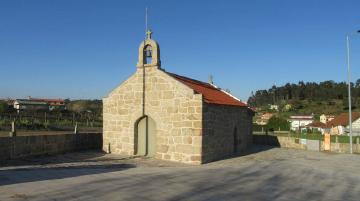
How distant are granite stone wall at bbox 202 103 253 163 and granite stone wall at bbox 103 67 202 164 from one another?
591 millimetres

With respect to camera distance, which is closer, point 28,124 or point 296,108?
point 28,124

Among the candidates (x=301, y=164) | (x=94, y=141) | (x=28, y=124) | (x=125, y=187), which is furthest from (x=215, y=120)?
(x=28, y=124)

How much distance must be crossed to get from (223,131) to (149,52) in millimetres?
5568

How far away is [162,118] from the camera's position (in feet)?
59.7

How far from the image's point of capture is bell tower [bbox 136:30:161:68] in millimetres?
18750

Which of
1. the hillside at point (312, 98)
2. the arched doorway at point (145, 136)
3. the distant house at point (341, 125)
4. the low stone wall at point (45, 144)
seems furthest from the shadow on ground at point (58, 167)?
the hillside at point (312, 98)

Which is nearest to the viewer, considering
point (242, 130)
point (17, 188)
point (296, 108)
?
point (17, 188)

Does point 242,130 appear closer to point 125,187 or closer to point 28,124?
point 125,187

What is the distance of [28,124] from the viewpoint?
33750 mm

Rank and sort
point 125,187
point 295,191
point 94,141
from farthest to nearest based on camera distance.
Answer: point 94,141, point 295,191, point 125,187

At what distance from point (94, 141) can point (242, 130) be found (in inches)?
357

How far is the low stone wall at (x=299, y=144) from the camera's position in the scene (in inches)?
1044

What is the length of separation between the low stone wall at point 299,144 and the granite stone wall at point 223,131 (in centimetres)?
540

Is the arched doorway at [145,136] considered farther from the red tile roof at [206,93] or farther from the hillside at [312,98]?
the hillside at [312,98]
